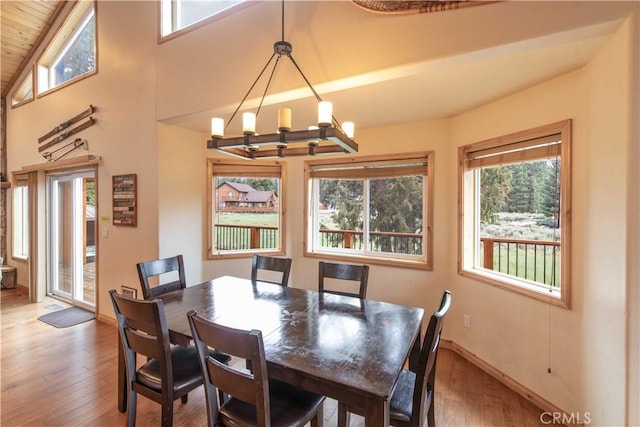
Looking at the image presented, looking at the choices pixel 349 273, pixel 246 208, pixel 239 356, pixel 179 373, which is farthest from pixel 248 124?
pixel 246 208

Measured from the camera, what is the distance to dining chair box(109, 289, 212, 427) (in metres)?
1.53

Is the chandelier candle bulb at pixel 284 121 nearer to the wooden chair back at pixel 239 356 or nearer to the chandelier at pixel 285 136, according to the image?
the chandelier at pixel 285 136

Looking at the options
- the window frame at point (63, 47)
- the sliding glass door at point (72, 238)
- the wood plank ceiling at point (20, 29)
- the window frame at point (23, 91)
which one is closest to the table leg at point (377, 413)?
the sliding glass door at point (72, 238)

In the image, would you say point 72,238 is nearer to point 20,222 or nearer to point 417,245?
point 20,222

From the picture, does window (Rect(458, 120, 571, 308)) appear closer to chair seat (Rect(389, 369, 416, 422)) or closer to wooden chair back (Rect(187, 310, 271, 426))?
chair seat (Rect(389, 369, 416, 422))

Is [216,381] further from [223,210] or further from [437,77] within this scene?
[223,210]

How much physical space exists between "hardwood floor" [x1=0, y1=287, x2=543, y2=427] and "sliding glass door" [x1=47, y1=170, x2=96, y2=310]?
1.07 metres

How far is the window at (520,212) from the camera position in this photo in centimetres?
212

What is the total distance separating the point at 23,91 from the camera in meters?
4.97

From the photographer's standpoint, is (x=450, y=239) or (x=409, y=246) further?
(x=409, y=246)

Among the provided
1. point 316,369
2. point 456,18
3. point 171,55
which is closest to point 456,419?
point 316,369

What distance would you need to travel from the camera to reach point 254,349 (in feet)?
3.81

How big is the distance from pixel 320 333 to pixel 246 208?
260 centimetres

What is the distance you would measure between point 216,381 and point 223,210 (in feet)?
9.03
